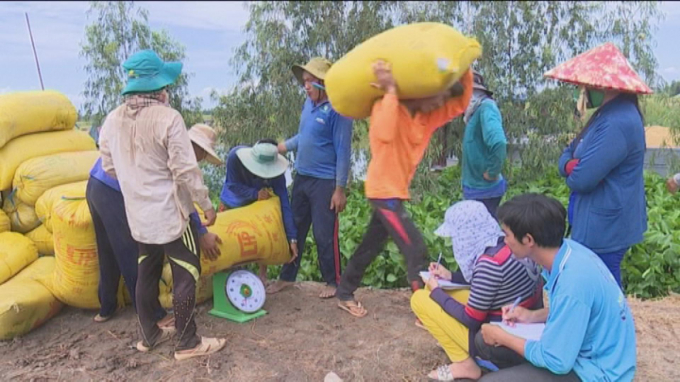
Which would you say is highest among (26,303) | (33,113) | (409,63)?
(409,63)

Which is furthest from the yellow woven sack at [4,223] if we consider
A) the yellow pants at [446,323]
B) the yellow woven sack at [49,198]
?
→ the yellow pants at [446,323]

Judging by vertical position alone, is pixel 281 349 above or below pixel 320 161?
below

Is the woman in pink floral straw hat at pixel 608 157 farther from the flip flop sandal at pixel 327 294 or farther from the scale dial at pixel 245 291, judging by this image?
the scale dial at pixel 245 291

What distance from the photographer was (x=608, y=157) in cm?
301

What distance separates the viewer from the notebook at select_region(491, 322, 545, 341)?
8.02 feet

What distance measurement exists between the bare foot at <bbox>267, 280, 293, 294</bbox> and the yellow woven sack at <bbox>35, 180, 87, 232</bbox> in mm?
1526

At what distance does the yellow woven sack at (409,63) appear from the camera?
2.72 m

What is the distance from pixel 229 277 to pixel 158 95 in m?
1.36

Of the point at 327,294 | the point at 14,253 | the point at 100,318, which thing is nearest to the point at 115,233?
the point at 100,318

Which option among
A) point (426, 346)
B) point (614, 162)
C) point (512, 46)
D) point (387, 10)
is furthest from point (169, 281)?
point (512, 46)

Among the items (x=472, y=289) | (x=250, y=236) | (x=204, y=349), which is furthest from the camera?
(x=250, y=236)

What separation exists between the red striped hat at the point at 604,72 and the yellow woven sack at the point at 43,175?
348 centimetres

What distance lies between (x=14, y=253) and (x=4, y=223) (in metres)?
0.39

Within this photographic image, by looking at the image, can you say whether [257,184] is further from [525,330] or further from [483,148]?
[525,330]
